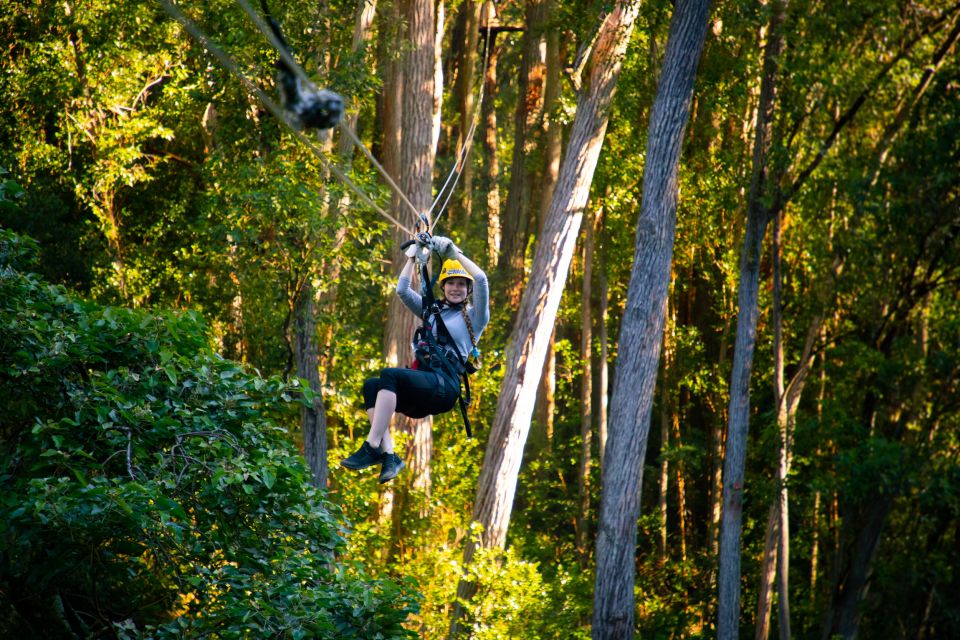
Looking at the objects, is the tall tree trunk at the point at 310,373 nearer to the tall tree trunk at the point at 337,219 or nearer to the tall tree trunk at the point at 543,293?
the tall tree trunk at the point at 337,219

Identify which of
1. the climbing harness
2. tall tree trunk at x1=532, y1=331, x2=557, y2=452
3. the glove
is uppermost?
tall tree trunk at x1=532, y1=331, x2=557, y2=452

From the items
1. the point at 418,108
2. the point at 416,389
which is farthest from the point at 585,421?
the point at 416,389

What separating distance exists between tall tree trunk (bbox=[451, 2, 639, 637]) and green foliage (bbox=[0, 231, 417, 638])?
5.78m

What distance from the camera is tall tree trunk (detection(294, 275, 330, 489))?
1130 centimetres

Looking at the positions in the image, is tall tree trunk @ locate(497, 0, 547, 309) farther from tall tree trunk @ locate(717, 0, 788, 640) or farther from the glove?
the glove

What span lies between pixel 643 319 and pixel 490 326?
6.65 m

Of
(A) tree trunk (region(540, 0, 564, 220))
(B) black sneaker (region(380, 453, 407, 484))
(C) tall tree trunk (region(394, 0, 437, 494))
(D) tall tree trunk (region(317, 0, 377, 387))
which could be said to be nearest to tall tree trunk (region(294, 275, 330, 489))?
(D) tall tree trunk (region(317, 0, 377, 387))

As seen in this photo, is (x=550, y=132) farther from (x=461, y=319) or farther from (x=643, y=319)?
(x=461, y=319)

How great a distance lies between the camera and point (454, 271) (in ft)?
22.6

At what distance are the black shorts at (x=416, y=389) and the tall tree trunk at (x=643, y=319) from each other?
450 cm

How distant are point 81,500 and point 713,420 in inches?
576

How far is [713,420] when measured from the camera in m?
18.6

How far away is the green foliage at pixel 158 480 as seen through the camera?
18.2 ft

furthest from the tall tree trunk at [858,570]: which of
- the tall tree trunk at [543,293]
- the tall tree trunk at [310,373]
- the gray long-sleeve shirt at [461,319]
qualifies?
the gray long-sleeve shirt at [461,319]
